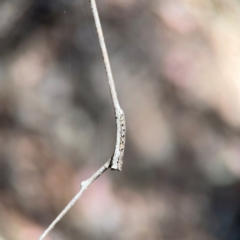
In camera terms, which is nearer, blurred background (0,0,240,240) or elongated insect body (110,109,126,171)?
elongated insect body (110,109,126,171)

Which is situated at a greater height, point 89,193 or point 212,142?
point 212,142

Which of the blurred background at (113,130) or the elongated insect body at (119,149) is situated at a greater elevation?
the blurred background at (113,130)

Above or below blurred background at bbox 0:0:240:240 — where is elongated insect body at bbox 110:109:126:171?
below

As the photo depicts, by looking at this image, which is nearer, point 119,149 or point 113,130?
point 119,149

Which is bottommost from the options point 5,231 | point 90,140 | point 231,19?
point 5,231

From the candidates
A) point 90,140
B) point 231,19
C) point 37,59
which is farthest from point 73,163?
point 231,19

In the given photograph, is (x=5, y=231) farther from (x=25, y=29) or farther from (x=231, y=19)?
(x=231, y=19)

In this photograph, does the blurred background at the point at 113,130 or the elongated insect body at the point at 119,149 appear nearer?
the elongated insect body at the point at 119,149
